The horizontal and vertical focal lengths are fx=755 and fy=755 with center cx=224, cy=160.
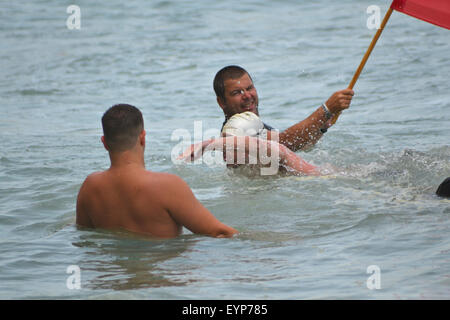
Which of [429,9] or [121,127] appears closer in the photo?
[121,127]

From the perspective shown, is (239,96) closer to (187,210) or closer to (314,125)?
(314,125)

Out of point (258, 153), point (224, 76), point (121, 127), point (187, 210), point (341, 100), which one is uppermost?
point (224, 76)

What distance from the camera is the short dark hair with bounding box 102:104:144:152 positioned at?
16.4 ft

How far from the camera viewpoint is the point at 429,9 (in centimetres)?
719

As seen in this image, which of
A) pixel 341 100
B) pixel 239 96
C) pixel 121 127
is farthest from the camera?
pixel 239 96

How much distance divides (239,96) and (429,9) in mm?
2008

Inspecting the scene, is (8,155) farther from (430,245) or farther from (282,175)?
(430,245)

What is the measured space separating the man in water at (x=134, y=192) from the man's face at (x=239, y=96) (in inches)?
99.5

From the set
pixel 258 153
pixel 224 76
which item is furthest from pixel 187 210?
pixel 224 76

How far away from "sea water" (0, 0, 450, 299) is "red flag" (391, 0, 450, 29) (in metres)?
1.46

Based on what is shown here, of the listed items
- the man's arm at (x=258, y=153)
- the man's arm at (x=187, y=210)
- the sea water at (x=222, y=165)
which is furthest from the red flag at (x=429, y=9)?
the man's arm at (x=187, y=210)

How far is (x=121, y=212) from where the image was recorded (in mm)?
5184

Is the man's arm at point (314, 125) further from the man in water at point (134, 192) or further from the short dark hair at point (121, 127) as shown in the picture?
the short dark hair at point (121, 127)
